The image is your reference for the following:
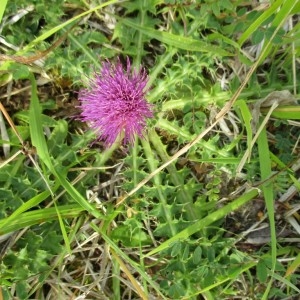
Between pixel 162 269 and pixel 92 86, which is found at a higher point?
pixel 92 86

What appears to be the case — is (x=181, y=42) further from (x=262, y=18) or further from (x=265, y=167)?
(x=265, y=167)

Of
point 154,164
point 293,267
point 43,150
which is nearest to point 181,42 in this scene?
point 154,164

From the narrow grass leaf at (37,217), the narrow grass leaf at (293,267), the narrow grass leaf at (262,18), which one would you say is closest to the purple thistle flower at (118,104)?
the narrow grass leaf at (37,217)

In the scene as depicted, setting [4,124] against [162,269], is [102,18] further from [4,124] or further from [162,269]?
[162,269]

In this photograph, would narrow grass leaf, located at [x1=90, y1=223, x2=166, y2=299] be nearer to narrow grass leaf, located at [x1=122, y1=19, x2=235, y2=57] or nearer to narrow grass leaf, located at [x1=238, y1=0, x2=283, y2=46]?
narrow grass leaf, located at [x1=122, y1=19, x2=235, y2=57]

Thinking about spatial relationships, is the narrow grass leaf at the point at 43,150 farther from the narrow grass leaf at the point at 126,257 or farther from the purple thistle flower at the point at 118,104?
the purple thistle flower at the point at 118,104

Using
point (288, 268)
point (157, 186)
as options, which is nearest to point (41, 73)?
point (157, 186)

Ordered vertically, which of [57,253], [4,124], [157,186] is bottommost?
[57,253]
